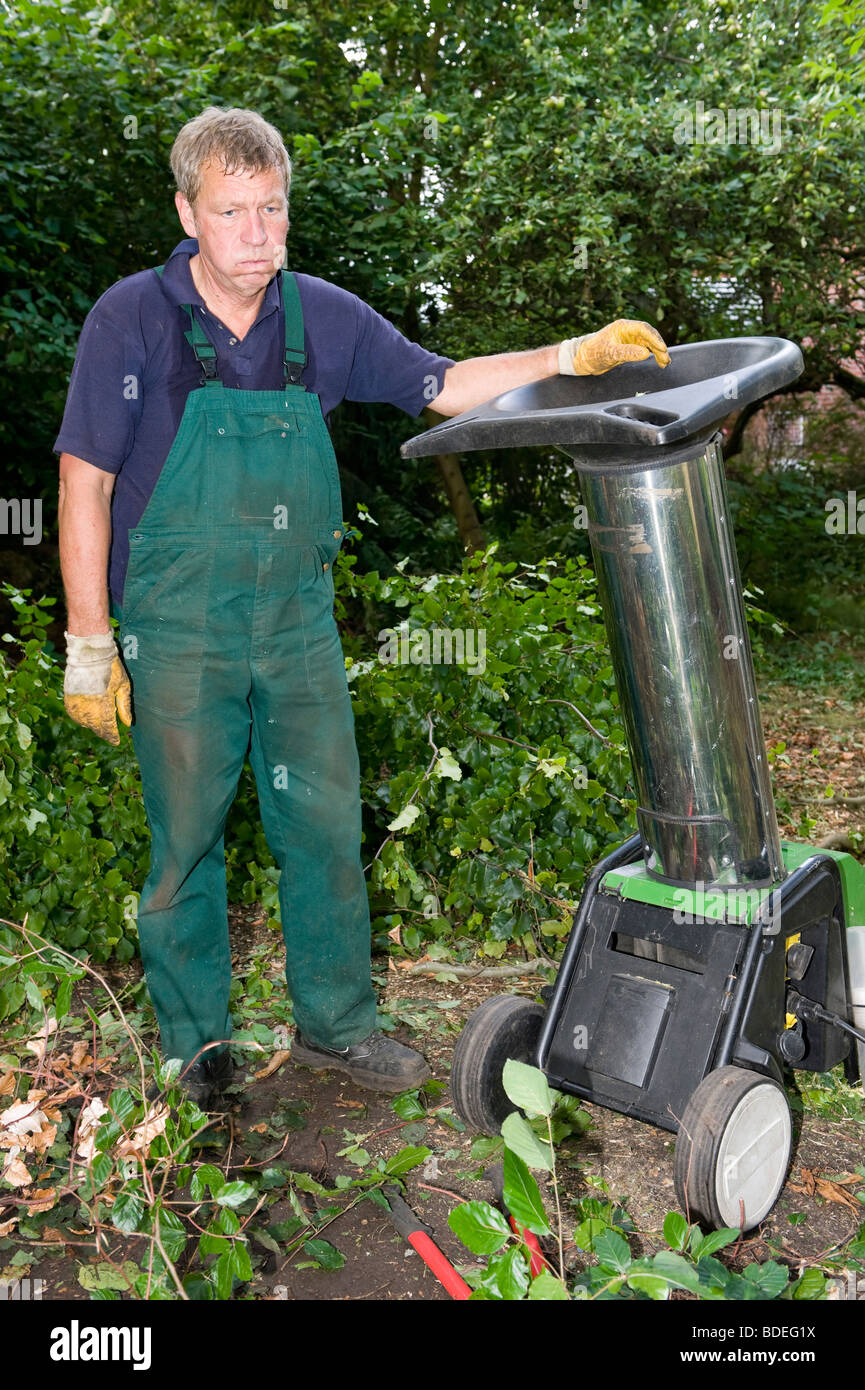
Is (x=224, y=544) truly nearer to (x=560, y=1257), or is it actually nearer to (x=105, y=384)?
(x=105, y=384)

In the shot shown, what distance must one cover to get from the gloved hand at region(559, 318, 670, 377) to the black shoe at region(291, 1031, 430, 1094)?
1.59m

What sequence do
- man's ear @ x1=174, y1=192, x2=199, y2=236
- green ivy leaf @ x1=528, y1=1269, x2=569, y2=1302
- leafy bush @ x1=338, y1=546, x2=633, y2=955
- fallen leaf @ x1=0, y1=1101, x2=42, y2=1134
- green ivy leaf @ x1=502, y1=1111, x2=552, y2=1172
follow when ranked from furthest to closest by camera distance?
leafy bush @ x1=338, y1=546, x2=633, y2=955 < man's ear @ x1=174, y1=192, x2=199, y2=236 < fallen leaf @ x1=0, y1=1101, x2=42, y2=1134 < green ivy leaf @ x1=502, y1=1111, x2=552, y2=1172 < green ivy leaf @ x1=528, y1=1269, x2=569, y2=1302

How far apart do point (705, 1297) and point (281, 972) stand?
177 centimetres

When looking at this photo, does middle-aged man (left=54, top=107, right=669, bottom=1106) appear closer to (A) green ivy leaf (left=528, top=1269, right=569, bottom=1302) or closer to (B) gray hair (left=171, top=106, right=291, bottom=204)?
(B) gray hair (left=171, top=106, right=291, bottom=204)

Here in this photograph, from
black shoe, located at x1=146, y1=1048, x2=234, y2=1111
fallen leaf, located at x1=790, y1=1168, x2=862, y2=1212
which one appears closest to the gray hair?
black shoe, located at x1=146, y1=1048, x2=234, y2=1111

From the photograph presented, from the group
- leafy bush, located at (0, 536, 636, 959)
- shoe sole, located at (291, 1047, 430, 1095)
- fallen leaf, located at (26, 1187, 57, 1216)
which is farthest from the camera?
leafy bush, located at (0, 536, 636, 959)

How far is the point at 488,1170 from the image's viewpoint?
224 cm

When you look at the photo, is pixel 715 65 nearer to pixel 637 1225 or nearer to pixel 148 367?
pixel 148 367

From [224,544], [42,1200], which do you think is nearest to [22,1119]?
[42,1200]

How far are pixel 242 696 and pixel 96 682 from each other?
0.99 feet

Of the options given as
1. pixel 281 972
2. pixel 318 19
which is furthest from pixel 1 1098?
pixel 318 19

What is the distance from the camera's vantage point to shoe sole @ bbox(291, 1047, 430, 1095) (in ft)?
8.43

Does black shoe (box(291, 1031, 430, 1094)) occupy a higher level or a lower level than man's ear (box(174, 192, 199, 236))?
lower

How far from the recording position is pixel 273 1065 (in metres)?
2.68
